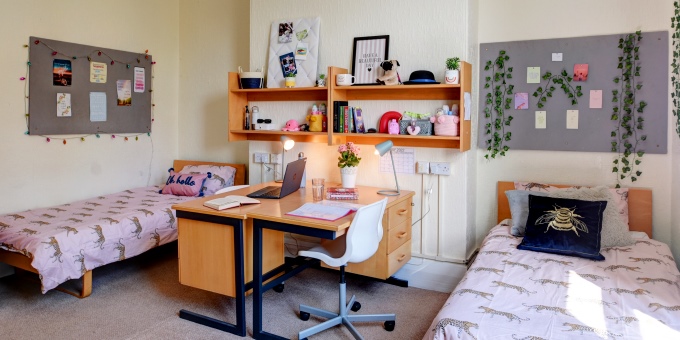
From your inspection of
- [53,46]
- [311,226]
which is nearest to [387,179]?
[311,226]

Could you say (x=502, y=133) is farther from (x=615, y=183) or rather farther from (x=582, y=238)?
(x=582, y=238)

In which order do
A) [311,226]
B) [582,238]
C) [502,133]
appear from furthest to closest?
[502,133], [582,238], [311,226]

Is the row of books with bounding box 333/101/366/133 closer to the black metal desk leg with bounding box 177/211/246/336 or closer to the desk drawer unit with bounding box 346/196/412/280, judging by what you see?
the desk drawer unit with bounding box 346/196/412/280

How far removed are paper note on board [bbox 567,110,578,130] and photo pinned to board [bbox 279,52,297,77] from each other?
6.73 feet

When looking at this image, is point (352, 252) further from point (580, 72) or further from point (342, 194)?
point (580, 72)

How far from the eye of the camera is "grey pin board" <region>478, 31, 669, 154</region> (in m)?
3.31

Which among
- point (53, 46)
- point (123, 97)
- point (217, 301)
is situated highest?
point (53, 46)

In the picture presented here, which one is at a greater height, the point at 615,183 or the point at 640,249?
the point at 615,183

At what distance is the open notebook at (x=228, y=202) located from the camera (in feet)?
9.50

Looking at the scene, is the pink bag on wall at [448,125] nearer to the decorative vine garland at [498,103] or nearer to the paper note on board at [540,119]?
the decorative vine garland at [498,103]

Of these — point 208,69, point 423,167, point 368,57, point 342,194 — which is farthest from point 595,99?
point 208,69

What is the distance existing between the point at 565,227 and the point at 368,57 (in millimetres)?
1785

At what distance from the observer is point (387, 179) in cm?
382

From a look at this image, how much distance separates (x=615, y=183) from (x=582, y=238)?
31.8 inches
